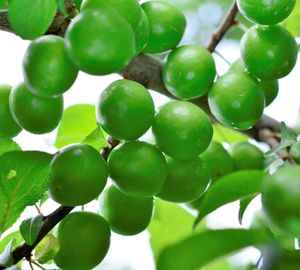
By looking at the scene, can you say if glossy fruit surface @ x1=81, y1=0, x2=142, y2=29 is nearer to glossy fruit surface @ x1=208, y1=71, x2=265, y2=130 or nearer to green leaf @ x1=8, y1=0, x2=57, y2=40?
green leaf @ x1=8, y1=0, x2=57, y2=40

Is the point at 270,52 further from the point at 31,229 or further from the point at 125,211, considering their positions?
the point at 31,229

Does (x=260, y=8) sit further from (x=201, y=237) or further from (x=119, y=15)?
(x=201, y=237)

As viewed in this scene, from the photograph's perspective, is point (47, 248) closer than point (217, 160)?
Yes

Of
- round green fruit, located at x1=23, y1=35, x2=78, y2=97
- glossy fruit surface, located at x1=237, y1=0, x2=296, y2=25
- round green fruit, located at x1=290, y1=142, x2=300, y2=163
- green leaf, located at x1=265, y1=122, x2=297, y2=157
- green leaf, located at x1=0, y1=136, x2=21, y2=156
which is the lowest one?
green leaf, located at x1=0, y1=136, x2=21, y2=156

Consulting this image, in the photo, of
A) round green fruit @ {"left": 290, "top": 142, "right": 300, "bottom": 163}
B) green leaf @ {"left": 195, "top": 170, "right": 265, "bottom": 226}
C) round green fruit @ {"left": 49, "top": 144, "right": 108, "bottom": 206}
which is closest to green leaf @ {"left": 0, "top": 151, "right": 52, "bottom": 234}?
round green fruit @ {"left": 49, "top": 144, "right": 108, "bottom": 206}

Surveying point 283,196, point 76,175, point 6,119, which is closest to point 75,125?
point 6,119

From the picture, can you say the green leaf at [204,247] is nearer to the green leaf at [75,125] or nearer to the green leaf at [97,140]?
the green leaf at [97,140]
